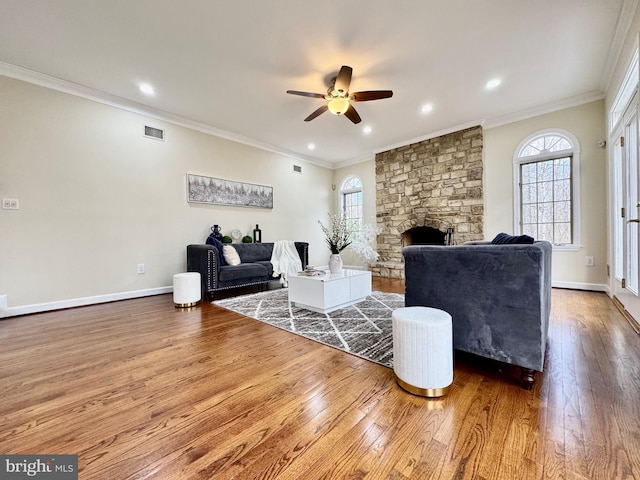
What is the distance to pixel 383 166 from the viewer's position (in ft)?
19.3

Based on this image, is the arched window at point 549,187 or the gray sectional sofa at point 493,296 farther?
the arched window at point 549,187

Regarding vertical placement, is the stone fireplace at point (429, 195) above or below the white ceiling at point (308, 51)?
below

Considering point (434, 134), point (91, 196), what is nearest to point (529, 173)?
point (434, 134)

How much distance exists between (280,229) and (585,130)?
5355mm

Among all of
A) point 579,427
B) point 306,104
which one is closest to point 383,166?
point 306,104

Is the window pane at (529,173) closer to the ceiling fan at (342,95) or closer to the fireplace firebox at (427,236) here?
the fireplace firebox at (427,236)

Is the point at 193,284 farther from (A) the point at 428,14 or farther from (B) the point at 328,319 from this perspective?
(A) the point at 428,14

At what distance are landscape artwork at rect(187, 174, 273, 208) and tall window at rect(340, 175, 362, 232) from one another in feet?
7.14

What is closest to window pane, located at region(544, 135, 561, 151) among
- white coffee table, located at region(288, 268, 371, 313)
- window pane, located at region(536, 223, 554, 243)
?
window pane, located at region(536, 223, 554, 243)

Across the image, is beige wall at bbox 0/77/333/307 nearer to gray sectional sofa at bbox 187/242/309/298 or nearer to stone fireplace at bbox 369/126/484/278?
gray sectional sofa at bbox 187/242/309/298

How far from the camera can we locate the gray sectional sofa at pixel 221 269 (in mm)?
3586

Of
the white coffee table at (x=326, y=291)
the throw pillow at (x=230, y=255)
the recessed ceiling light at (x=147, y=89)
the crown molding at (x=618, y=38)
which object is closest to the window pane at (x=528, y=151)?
the crown molding at (x=618, y=38)

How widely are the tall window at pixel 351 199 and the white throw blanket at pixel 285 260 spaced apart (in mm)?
2262

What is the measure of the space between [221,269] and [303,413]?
9.19ft
